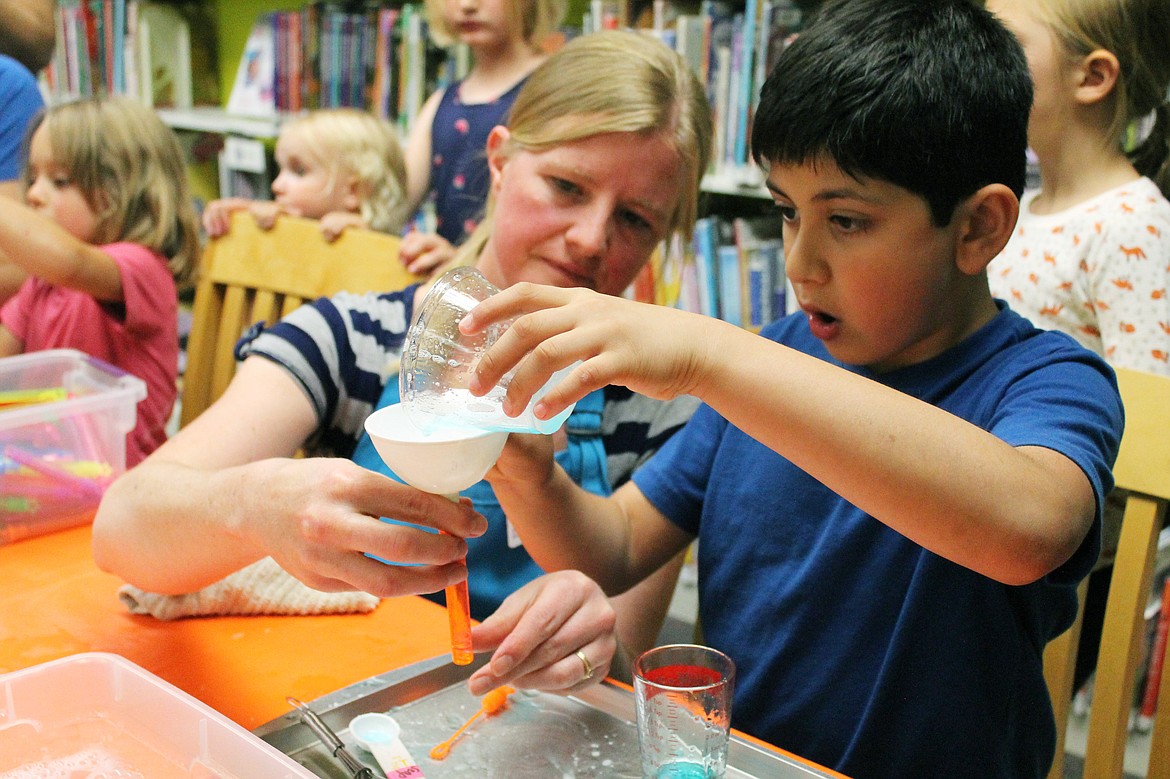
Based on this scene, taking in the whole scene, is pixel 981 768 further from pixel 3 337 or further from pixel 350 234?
pixel 3 337

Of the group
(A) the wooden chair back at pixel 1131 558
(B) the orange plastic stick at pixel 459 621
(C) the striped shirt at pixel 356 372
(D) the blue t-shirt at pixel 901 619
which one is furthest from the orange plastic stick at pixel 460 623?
(A) the wooden chair back at pixel 1131 558

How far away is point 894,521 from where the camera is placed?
72cm

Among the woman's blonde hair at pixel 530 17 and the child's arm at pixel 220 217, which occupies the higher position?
the woman's blonde hair at pixel 530 17

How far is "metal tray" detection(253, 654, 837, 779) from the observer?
74cm

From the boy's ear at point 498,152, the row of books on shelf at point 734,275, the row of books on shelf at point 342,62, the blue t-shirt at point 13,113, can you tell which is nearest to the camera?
the boy's ear at point 498,152

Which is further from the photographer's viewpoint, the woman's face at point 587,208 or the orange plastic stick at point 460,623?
the woman's face at point 587,208

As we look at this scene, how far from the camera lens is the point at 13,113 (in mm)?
2115

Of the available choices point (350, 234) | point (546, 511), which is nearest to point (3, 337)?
point (350, 234)

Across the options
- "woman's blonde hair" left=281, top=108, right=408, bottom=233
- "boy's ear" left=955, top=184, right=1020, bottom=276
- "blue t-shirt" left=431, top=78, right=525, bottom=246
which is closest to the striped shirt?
"boy's ear" left=955, top=184, right=1020, bottom=276

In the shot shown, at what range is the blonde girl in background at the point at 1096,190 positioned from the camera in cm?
146

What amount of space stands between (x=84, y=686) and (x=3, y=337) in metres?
1.52

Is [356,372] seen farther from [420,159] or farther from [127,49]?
[127,49]

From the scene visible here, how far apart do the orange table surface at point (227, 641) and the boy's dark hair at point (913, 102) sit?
530mm

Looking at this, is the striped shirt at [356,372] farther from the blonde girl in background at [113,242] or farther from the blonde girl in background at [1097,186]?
the blonde girl in background at [113,242]
